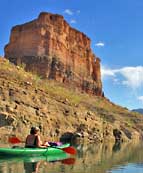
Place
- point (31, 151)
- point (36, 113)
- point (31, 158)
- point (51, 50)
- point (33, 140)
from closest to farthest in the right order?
point (31, 158), point (31, 151), point (33, 140), point (36, 113), point (51, 50)

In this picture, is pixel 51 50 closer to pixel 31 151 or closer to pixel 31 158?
pixel 31 151

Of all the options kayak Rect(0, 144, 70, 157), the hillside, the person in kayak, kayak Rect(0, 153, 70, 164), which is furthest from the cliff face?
the person in kayak

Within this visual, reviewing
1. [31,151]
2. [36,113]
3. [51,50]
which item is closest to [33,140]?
[31,151]

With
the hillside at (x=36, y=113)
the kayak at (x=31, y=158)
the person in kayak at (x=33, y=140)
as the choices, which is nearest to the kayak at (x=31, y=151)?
the kayak at (x=31, y=158)

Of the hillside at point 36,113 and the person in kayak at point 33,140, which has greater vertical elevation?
the hillside at point 36,113

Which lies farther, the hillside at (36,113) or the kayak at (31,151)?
the hillside at (36,113)

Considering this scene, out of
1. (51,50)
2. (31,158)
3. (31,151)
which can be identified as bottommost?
(31,158)

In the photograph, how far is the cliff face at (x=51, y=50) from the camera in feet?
296

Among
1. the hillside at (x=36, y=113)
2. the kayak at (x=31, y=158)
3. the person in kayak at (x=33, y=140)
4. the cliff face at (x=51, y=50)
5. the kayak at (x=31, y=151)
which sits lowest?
the kayak at (x=31, y=158)

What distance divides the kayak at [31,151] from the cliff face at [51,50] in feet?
197

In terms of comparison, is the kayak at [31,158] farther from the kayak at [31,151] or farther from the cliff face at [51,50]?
the cliff face at [51,50]

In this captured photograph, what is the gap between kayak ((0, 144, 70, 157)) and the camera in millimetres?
21975

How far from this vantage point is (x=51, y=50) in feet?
303

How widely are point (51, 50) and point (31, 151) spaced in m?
70.2
